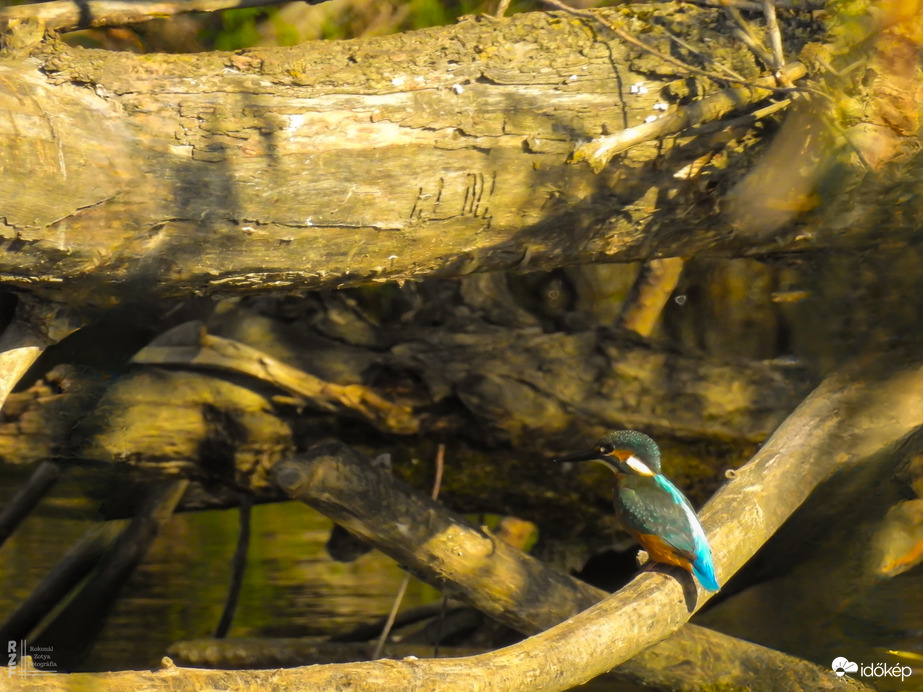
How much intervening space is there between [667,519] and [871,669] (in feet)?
4.42

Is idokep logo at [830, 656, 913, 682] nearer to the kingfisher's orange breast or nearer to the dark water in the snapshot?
the kingfisher's orange breast

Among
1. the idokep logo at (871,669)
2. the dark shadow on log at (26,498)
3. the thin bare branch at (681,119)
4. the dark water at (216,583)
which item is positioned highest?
the thin bare branch at (681,119)

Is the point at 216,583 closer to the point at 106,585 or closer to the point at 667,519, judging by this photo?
the point at 106,585

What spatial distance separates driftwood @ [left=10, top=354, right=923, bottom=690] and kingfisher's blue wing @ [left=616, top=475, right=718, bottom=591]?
0.07m

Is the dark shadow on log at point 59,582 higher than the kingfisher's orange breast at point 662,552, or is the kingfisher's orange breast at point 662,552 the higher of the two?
the kingfisher's orange breast at point 662,552

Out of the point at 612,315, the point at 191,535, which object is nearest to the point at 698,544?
the point at 612,315

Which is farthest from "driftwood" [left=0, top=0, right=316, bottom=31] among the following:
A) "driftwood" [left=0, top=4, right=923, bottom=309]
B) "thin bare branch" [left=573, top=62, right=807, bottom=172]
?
"thin bare branch" [left=573, top=62, right=807, bottom=172]

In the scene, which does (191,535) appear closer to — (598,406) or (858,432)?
(598,406)

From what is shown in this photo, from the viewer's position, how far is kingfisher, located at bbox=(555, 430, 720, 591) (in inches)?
78.4

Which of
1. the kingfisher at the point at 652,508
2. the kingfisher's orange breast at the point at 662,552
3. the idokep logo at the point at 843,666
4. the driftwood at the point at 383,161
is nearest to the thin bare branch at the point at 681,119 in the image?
the driftwood at the point at 383,161

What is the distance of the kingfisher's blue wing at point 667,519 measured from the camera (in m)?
1.98

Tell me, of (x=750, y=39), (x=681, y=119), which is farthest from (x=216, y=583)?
(x=750, y=39)

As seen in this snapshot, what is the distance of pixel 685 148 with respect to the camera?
2027 millimetres

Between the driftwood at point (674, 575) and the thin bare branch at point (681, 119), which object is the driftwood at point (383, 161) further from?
the driftwood at point (674, 575)
